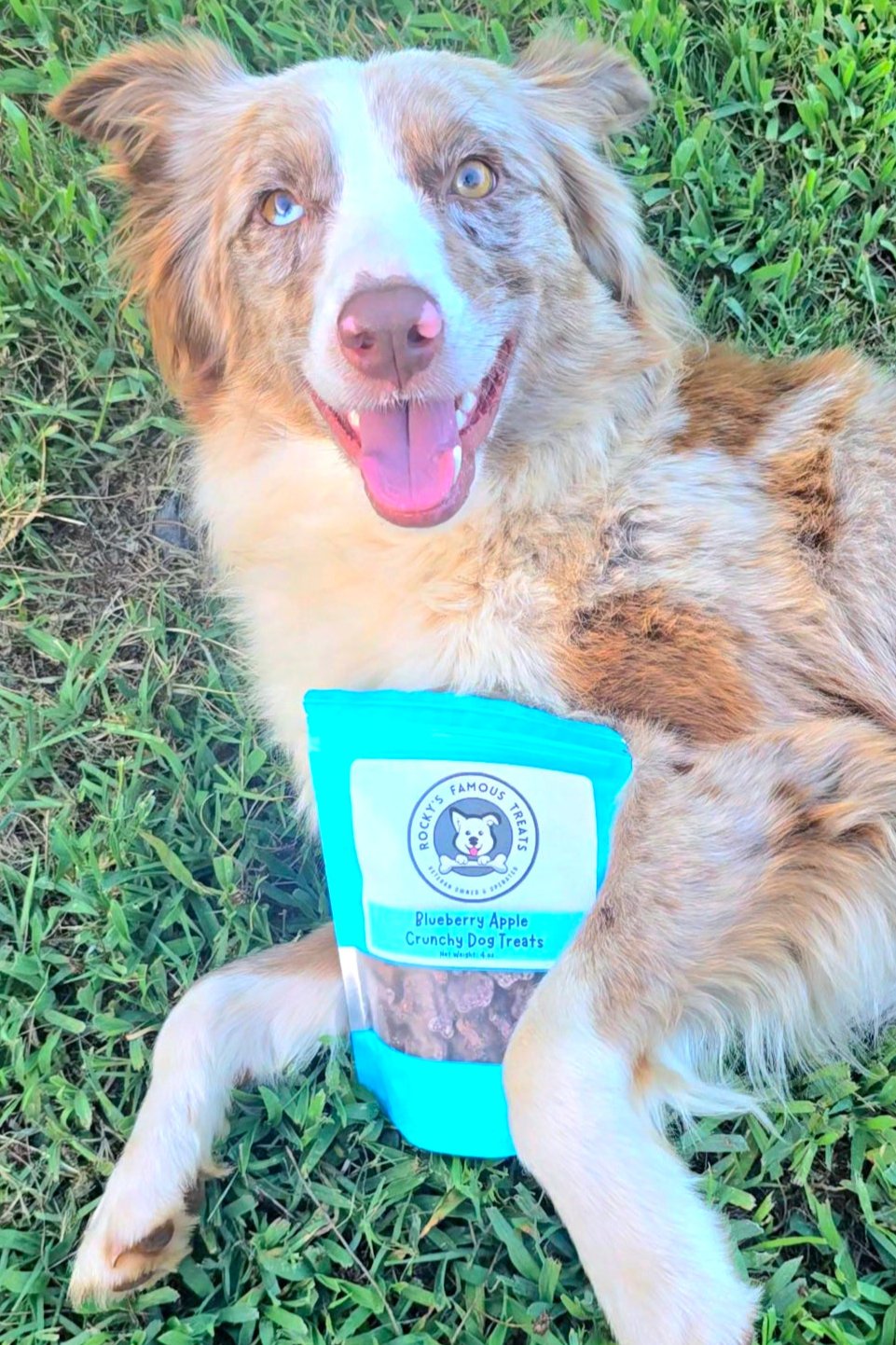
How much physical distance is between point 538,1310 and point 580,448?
7.32ft

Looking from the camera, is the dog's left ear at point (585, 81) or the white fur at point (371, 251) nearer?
the white fur at point (371, 251)

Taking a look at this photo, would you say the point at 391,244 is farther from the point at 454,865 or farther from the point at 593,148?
the point at 454,865

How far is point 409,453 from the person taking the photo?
8.79 feet

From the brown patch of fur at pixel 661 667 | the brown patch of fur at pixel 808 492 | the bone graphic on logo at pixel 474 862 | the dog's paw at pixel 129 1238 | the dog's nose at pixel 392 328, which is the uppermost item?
the dog's nose at pixel 392 328

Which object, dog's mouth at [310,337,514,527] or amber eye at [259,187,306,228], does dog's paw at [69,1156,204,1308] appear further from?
amber eye at [259,187,306,228]

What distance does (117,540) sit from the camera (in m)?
3.87

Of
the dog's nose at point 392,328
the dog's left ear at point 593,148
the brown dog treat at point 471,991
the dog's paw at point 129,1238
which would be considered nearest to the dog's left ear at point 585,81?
the dog's left ear at point 593,148

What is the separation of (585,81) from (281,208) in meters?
1.12

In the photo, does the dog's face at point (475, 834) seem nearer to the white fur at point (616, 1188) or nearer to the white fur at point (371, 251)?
the white fur at point (616, 1188)

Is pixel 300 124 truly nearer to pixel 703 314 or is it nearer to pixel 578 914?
pixel 703 314

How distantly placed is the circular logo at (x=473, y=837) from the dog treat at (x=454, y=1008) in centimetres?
24

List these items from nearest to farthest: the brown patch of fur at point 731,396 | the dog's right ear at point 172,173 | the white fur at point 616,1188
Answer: the white fur at point 616,1188, the brown patch of fur at point 731,396, the dog's right ear at point 172,173

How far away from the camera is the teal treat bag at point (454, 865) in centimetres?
267

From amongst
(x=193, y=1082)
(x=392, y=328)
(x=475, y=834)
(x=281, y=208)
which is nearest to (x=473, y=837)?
(x=475, y=834)
